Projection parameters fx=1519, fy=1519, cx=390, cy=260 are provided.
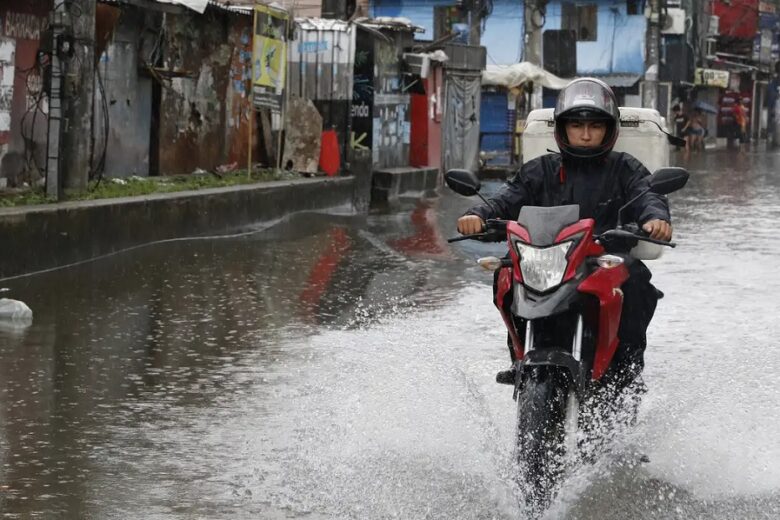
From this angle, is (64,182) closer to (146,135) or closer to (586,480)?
(146,135)

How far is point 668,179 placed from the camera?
5.69 metres

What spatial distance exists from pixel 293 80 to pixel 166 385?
1495 centimetres

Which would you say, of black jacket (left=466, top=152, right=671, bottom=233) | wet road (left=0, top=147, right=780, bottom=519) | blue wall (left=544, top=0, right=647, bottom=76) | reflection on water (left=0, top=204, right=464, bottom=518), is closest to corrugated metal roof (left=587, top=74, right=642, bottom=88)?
blue wall (left=544, top=0, right=647, bottom=76)

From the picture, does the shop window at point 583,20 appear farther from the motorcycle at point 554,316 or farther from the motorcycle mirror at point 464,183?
the motorcycle at point 554,316

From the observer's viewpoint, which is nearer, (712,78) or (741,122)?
(712,78)

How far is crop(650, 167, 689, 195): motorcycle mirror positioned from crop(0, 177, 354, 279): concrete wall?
23.4ft

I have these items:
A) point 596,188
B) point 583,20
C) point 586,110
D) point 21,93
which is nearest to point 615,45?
point 583,20

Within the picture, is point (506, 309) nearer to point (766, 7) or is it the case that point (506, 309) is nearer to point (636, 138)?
point (636, 138)

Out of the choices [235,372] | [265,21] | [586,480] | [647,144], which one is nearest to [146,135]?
[265,21]

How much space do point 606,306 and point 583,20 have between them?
49848 millimetres

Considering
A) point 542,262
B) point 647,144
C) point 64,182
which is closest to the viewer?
point 542,262

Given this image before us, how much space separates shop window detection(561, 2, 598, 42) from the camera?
5422 centimetres

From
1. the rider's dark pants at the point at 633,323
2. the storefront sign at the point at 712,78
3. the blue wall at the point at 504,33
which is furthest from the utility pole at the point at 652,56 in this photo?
the rider's dark pants at the point at 633,323

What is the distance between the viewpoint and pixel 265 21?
18781 millimetres
